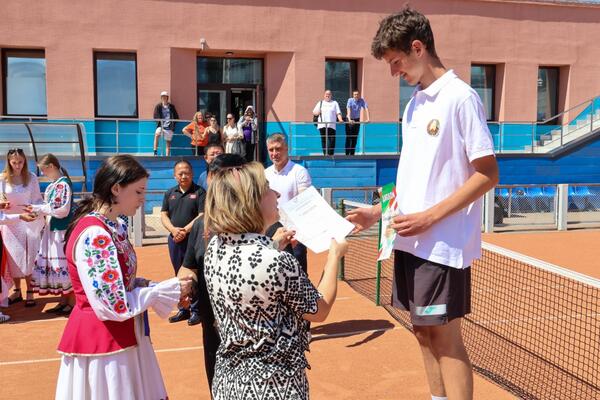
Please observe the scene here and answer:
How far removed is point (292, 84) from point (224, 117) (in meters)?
2.70

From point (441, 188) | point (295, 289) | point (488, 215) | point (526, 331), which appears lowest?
point (526, 331)

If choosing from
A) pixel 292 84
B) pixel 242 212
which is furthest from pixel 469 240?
pixel 292 84

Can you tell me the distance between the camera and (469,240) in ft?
9.64

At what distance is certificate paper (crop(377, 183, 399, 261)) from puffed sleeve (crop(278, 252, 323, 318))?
592 mm

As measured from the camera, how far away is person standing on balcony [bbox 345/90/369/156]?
19.0 m

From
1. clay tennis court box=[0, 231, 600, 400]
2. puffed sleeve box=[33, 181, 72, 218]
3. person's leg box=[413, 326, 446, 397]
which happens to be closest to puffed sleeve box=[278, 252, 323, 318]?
person's leg box=[413, 326, 446, 397]

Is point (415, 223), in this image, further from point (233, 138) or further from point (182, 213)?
point (233, 138)

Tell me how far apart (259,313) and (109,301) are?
944 millimetres

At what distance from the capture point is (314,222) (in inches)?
112

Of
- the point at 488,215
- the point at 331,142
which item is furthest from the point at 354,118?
the point at 488,215

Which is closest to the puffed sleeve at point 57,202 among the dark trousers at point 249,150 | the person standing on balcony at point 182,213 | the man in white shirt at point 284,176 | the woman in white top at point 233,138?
the person standing on balcony at point 182,213

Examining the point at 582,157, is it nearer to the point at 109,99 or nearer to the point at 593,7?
the point at 593,7

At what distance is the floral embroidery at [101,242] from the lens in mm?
3076

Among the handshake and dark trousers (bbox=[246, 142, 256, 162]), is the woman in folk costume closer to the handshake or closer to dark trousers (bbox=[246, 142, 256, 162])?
the handshake
